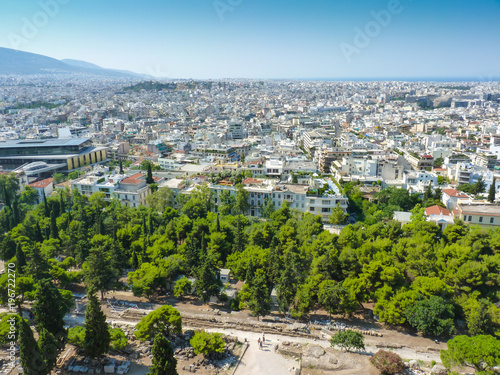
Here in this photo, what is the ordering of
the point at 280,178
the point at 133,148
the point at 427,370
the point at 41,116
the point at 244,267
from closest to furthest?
the point at 427,370
the point at 244,267
the point at 280,178
the point at 133,148
the point at 41,116

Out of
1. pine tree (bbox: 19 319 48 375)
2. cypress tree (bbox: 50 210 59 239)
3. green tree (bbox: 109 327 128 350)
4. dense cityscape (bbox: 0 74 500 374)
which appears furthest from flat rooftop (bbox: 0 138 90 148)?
pine tree (bbox: 19 319 48 375)

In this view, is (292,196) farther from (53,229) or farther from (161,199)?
(53,229)

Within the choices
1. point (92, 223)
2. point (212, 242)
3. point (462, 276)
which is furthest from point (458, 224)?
point (92, 223)

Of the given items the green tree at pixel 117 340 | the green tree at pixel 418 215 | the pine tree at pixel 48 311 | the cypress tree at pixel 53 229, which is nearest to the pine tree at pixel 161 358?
the green tree at pixel 117 340

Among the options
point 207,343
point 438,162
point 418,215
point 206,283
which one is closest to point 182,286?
point 206,283

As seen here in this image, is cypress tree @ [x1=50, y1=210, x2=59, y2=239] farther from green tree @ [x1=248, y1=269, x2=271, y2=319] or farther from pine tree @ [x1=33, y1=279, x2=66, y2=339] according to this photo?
green tree @ [x1=248, y1=269, x2=271, y2=319]

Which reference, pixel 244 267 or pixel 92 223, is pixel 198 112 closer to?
pixel 92 223
